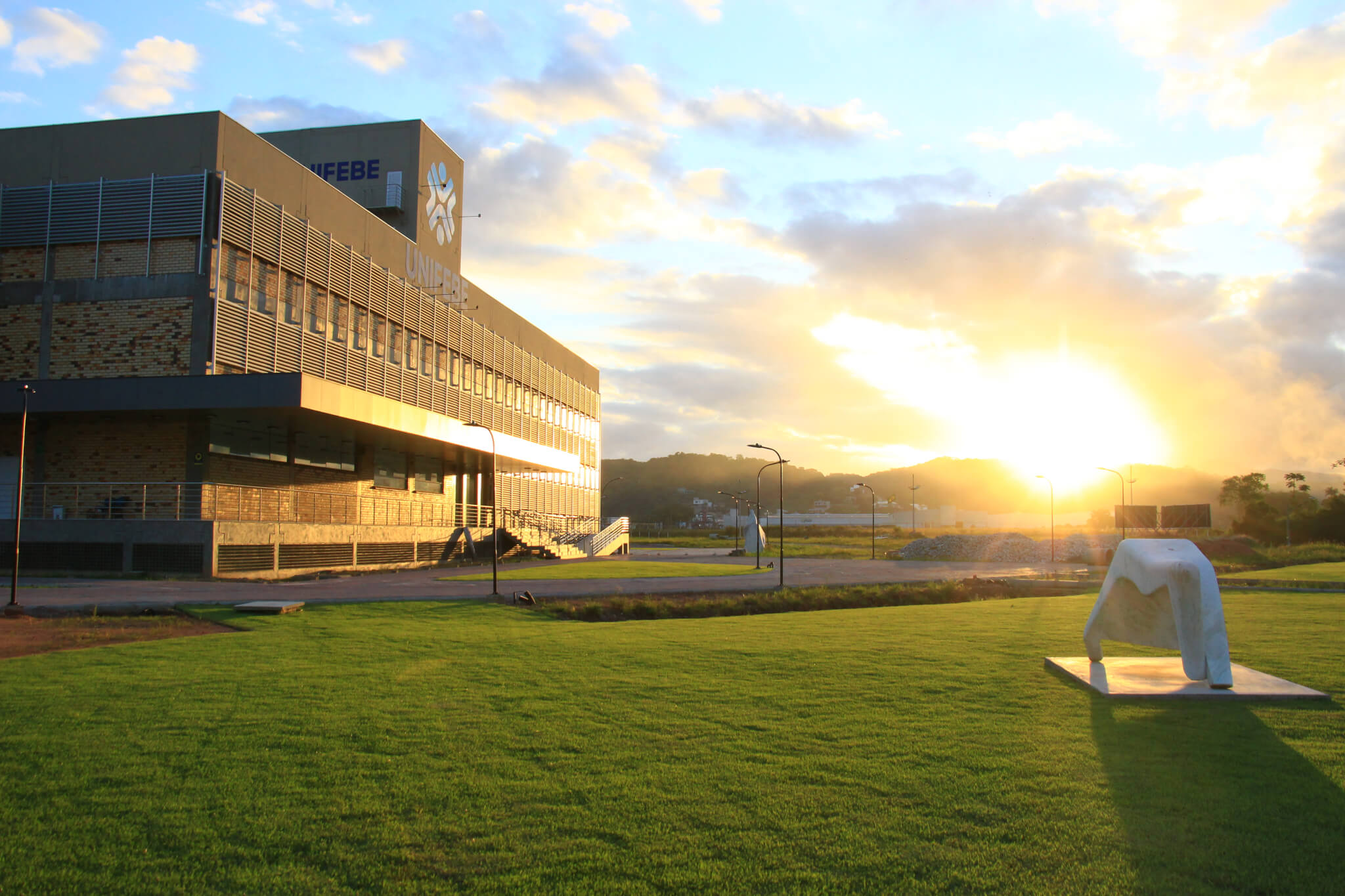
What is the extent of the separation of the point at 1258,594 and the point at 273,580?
28775 millimetres

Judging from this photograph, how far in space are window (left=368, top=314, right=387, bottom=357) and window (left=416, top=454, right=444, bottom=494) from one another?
717 centimetres

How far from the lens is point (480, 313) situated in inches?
1895

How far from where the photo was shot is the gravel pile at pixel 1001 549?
193 feet

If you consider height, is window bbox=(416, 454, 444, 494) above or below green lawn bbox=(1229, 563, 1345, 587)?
above

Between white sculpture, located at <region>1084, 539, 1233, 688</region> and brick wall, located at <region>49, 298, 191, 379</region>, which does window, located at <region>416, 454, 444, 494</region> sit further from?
white sculpture, located at <region>1084, 539, 1233, 688</region>

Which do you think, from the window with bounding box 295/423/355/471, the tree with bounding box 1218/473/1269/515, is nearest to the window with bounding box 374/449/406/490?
the window with bounding box 295/423/355/471

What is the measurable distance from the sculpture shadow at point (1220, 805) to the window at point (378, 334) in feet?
111

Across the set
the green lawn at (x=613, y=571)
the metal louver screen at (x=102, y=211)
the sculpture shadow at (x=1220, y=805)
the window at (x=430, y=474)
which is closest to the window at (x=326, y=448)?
the window at (x=430, y=474)

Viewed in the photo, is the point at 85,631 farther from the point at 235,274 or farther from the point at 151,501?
the point at 235,274

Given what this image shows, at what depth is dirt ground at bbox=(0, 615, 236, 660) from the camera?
1224 centimetres

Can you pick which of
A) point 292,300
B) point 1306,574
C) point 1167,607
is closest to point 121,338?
point 292,300

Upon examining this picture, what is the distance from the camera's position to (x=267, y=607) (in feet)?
54.4

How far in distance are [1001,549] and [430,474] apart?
38.7 m

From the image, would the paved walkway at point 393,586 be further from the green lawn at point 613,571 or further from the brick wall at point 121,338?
the brick wall at point 121,338
